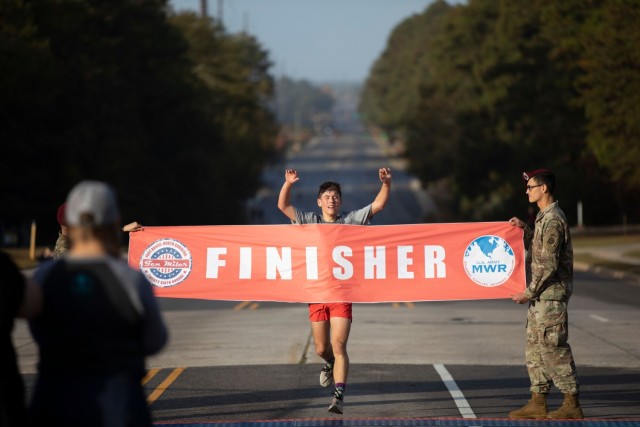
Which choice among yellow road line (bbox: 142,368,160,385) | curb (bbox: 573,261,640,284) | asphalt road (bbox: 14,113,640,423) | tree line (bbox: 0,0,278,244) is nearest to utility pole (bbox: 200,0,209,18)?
tree line (bbox: 0,0,278,244)

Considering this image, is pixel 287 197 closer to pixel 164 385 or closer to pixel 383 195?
pixel 383 195

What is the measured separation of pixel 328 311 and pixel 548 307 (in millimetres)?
2146

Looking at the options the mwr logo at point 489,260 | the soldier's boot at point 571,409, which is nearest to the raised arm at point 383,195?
the mwr logo at point 489,260

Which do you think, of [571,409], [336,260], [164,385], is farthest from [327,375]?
[164,385]

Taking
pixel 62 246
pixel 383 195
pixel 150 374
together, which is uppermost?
pixel 383 195

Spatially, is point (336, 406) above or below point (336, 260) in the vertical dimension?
below

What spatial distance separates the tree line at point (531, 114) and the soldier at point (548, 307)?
54.0 m

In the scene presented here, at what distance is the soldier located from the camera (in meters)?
11.0

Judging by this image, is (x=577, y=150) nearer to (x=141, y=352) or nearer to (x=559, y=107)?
(x=559, y=107)

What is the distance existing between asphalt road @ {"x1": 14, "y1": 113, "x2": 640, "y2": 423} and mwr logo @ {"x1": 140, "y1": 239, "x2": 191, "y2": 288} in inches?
50.5

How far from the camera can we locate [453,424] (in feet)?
35.9

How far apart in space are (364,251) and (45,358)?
22.7ft

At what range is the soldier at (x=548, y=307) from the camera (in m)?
11.0

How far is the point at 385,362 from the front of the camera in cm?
1603
